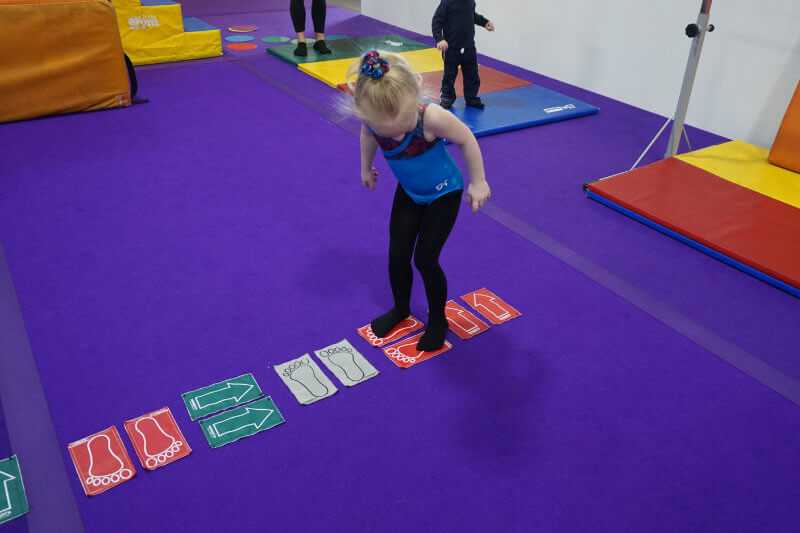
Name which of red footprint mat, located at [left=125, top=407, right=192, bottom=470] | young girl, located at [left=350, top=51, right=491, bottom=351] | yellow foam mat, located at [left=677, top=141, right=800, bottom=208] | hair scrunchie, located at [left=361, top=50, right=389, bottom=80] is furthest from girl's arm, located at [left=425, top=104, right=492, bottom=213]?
yellow foam mat, located at [left=677, top=141, right=800, bottom=208]

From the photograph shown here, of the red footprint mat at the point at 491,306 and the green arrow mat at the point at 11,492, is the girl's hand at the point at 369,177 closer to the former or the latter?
the red footprint mat at the point at 491,306

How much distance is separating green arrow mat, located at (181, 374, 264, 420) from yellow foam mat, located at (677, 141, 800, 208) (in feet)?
9.98

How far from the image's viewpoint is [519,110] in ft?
15.9

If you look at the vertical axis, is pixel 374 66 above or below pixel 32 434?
above

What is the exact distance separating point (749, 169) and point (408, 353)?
8.96 ft

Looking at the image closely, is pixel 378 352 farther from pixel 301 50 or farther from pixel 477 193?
pixel 301 50

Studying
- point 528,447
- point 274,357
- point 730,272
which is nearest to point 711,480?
point 528,447

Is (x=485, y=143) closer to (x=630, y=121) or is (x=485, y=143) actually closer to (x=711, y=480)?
(x=630, y=121)

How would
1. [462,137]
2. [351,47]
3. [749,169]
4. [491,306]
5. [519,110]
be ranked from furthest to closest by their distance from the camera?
[351,47] → [519,110] → [749,169] → [491,306] → [462,137]

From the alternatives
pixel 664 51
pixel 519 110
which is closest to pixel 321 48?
pixel 519 110

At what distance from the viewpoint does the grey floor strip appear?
1.79 m

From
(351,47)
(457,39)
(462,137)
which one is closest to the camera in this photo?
(462,137)

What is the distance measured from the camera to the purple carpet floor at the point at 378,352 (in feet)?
6.16

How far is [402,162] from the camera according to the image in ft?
6.84
